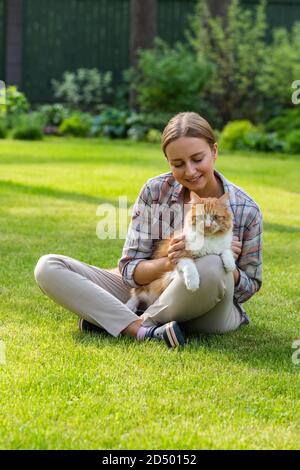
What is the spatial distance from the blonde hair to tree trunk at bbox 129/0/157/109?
12.8m

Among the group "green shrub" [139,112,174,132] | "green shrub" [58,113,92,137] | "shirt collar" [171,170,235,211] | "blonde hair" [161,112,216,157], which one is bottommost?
"green shrub" [58,113,92,137]

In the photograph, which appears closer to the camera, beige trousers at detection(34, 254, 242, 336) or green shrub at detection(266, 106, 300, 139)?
beige trousers at detection(34, 254, 242, 336)

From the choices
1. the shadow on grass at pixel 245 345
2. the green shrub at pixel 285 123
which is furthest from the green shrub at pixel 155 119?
the shadow on grass at pixel 245 345

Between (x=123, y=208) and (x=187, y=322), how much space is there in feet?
12.4

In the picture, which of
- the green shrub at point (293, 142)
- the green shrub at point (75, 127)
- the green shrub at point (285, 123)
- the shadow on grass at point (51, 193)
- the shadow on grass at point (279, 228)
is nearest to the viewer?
the shadow on grass at point (279, 228)

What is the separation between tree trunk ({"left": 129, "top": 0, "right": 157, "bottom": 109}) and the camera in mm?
16406

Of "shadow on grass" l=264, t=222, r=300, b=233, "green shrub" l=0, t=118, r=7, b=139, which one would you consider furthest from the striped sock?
"green shrub" l=0, t=118, r=7, b=139

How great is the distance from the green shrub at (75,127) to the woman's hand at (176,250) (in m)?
12.2

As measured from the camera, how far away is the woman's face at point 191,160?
3.96 metres

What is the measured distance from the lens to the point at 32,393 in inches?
135

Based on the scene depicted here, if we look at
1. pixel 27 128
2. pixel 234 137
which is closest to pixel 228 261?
pixel 234 137

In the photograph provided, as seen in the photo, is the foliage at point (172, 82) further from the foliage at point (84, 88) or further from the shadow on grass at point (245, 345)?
the shadow on grass at point (245, 345)

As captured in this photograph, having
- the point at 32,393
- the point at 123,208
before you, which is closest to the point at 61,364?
the point at 32,393

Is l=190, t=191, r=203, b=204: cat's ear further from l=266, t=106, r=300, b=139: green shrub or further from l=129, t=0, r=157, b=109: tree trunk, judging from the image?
l=129, t=0, r=157, b=109: tree trunk
